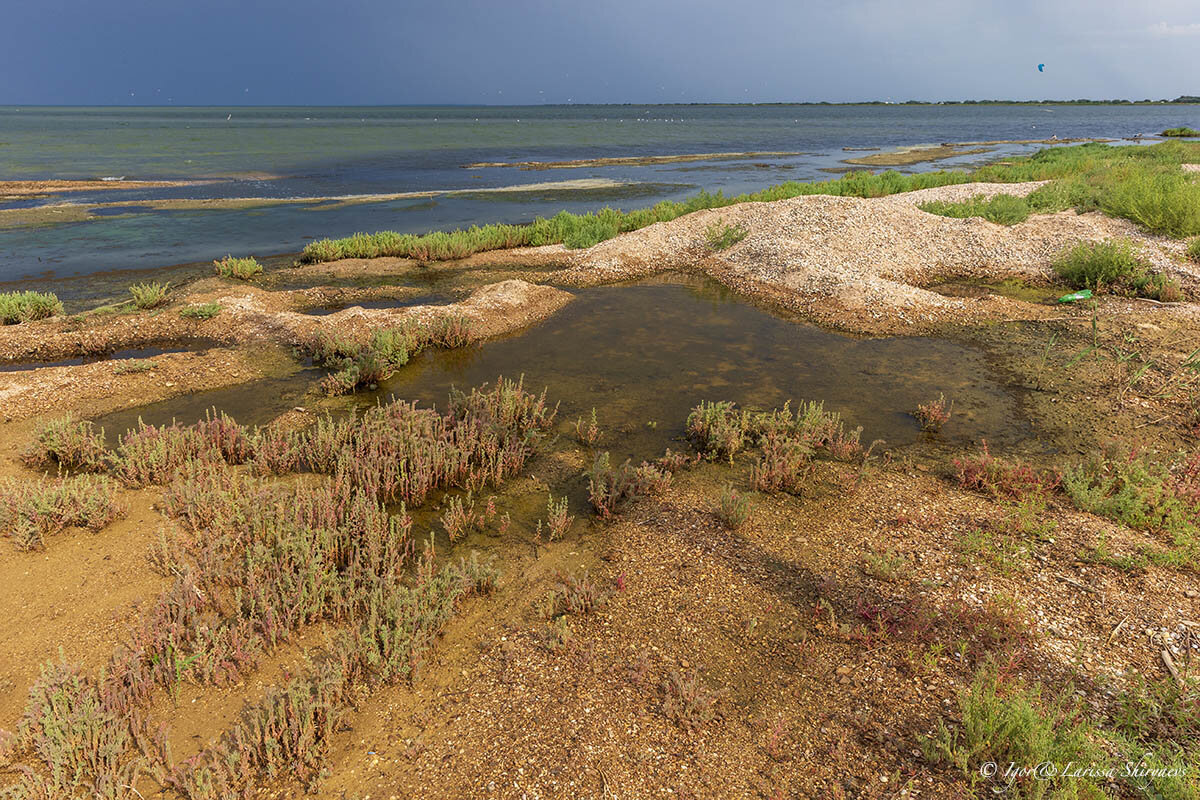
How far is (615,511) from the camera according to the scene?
23.0 feet

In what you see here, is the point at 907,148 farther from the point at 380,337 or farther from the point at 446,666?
the point at 446,666

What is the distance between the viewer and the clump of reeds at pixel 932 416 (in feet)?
28.9

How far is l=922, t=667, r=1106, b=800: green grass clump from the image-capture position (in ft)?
11.9

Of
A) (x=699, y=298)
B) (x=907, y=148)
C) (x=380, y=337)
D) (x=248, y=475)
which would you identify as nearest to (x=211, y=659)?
(x=248, y=475)

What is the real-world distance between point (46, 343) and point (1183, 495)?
18.7 metres

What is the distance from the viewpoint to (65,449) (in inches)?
301

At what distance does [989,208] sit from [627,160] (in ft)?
127

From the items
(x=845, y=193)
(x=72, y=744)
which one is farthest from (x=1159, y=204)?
(x=72, y=744)

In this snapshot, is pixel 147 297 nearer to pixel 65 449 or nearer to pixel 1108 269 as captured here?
pixel 65 449

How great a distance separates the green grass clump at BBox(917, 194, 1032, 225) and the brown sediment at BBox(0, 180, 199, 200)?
41448 millimetres

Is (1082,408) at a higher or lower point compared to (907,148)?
lower

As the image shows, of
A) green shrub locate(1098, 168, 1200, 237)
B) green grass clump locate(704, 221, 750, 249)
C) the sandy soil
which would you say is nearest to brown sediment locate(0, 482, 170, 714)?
the sandy soil

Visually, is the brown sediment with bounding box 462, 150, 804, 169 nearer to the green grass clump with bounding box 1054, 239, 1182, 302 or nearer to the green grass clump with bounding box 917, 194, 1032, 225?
the green grass clump with bounding box 917, 194, 1032, 225

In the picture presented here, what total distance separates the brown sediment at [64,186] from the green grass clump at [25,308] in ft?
83.2
